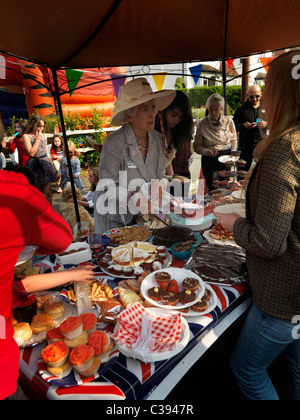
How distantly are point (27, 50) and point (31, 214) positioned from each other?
2501mm

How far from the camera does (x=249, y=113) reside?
5.71 meters

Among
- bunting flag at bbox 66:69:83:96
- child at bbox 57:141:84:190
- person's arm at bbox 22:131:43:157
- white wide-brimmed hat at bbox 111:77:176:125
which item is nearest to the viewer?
white wide-brimmed hat at bbox 111:77:176:125

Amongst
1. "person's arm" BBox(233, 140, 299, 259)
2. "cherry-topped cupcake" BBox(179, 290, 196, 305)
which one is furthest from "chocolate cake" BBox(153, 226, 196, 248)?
"person's arm" BBox(233, 140, 299, 259)

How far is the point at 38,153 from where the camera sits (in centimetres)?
623

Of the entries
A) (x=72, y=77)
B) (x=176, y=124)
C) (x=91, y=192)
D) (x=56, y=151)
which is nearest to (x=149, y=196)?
(x=176, y=124)

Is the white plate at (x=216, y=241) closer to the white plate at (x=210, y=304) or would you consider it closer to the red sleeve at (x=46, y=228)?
the white plate at (x=210, y=304)

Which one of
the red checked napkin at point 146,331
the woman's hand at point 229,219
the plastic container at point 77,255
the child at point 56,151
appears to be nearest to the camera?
the red checked napkin at point 146,331

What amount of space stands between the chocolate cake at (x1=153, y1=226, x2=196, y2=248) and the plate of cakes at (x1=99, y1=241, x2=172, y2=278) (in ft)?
0.31

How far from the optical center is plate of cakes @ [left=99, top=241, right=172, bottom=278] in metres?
1.81

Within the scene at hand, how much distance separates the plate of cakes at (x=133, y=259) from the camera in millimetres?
1810

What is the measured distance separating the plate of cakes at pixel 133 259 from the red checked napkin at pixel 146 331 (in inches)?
17.2

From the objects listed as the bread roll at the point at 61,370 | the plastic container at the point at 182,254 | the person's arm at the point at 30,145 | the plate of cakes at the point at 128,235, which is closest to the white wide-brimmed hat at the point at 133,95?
the plate of cakes at the point at 128,235

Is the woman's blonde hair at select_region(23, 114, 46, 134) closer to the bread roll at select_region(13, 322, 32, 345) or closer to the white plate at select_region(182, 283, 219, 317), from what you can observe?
the bread roll at select_region(13, 322, 32, 345)
